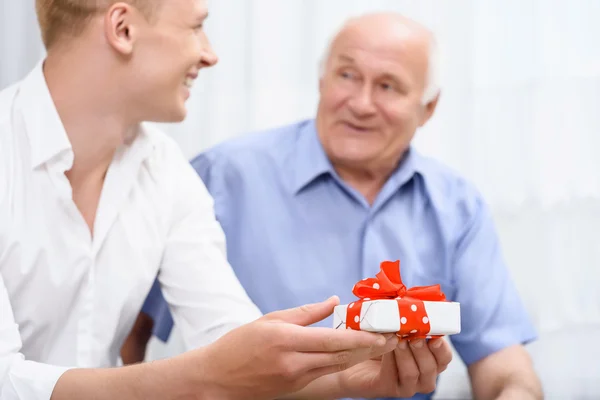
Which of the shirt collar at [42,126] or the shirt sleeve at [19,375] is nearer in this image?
the shirt sleeve at [19,375]

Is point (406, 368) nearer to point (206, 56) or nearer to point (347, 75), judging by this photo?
point (206, 56)

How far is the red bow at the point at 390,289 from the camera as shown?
1019mm

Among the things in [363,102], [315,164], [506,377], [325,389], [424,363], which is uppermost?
[363,102]

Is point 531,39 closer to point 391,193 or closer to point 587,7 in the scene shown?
point 587,7

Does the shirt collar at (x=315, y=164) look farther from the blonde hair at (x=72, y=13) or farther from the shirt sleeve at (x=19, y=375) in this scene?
the shirt sleeve at (x=19, y=375)

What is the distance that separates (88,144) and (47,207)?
0.43 feet

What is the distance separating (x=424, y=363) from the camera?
1.15 metres

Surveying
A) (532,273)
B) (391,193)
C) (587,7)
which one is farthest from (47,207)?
(587,7)

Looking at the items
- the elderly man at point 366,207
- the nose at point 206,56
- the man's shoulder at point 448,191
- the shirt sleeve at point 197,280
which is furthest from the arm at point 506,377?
the nose at point 206,56

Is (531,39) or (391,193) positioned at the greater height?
(531,39)

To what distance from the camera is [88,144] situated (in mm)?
1305

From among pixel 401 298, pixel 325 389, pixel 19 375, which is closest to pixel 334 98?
pixel 325 389

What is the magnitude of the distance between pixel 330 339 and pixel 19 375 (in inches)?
18.1

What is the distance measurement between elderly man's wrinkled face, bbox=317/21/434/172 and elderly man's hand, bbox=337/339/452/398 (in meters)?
0.56
